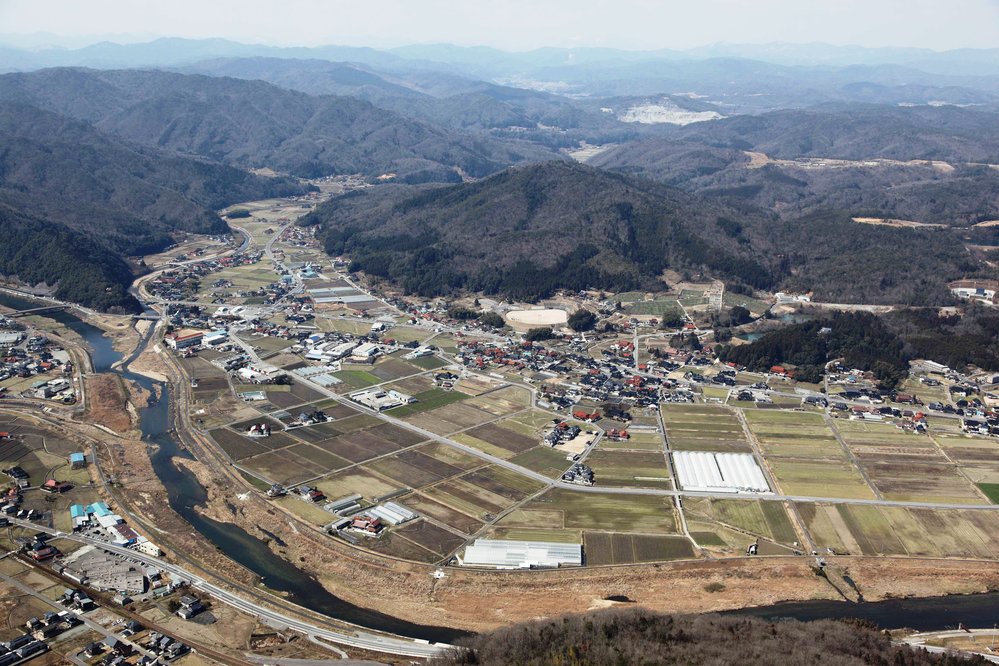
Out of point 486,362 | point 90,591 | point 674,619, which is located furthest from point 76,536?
point 486,362

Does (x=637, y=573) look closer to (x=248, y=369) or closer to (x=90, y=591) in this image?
(x=90, y=591)

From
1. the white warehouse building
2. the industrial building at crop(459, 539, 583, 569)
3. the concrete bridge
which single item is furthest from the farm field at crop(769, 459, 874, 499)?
the concrete bridge

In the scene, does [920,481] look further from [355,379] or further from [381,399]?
[355,379]

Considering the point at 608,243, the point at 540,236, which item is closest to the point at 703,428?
the point at 608,243

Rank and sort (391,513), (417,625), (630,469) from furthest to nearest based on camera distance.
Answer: (630,469) → (391,513) → (417,625)

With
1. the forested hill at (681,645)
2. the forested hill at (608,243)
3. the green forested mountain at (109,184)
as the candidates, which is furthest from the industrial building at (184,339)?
the forested hill at (681,645)

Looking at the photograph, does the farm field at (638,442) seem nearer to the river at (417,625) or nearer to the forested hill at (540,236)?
the river at (417,625)
